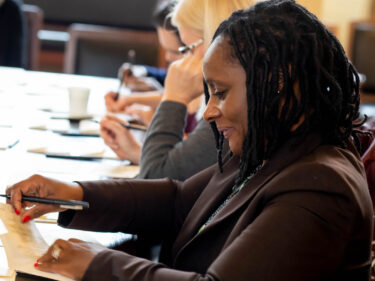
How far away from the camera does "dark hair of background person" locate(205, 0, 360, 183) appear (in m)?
0.96

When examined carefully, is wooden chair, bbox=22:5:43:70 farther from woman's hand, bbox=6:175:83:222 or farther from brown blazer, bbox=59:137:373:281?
brown blazer, bbox=59:137:373:281

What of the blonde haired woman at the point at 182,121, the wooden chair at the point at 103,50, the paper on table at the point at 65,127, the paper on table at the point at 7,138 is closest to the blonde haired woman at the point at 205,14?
the blonde haired woman at the point at 182,121

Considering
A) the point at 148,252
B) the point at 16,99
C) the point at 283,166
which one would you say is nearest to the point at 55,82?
the point at 16,99

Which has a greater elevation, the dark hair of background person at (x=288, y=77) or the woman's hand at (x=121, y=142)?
the dark hair of background person at (x=288, y=77)

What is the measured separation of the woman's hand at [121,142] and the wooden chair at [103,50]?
2.01 meters

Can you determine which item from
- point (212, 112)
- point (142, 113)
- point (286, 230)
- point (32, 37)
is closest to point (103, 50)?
point (32, 37)

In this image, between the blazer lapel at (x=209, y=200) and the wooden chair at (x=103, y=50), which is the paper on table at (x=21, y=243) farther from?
the wooden chair at (x=103, y=50)

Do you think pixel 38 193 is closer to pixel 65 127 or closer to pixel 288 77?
pixel 288 77

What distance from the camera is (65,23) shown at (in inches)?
232

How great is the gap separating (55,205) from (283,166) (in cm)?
45

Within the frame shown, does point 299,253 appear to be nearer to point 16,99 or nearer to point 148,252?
point 148,252

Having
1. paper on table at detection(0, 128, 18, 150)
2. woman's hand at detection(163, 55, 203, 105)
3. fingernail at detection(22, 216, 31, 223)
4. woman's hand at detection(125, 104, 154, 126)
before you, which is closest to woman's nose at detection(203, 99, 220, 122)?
→ fingernail at detection(22, 216, 31, 223)

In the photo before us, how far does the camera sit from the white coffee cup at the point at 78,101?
2.22 meters

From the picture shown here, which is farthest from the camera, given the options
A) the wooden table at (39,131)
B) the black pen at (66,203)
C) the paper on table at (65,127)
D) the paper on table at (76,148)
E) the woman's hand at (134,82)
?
the woman's hand at (134,82)
